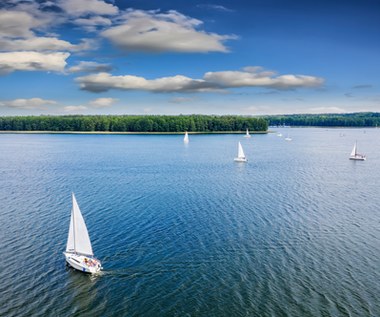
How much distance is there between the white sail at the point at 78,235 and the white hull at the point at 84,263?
3.65 ft

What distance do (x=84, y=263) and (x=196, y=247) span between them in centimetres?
1246

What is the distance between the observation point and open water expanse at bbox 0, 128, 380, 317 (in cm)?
2862

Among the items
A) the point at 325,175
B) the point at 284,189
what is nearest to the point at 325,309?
the point at 284,189

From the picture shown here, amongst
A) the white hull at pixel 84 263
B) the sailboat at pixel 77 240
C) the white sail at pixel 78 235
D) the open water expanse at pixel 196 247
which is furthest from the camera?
the white sail at pixel 78 235

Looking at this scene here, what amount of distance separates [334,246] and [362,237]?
5.46 meters

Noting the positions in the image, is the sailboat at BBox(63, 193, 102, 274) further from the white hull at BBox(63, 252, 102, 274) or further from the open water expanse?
the open water expanse

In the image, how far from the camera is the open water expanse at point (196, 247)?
93.9ft

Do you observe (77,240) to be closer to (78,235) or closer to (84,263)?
(78,235)

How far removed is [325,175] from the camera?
8838cm

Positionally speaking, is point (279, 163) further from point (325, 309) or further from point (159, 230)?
point (325, 309)

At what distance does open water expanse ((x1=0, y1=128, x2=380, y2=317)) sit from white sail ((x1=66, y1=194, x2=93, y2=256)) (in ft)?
7.76

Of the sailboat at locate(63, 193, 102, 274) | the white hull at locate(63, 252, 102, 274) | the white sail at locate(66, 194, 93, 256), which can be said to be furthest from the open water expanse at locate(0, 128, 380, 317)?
the white sail at locate(66, 194, 93, 256)

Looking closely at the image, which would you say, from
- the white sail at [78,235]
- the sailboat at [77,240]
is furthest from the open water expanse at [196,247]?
the white sail at [78,235]

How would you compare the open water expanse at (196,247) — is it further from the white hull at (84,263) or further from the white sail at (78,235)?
the white sail at (78,235)
